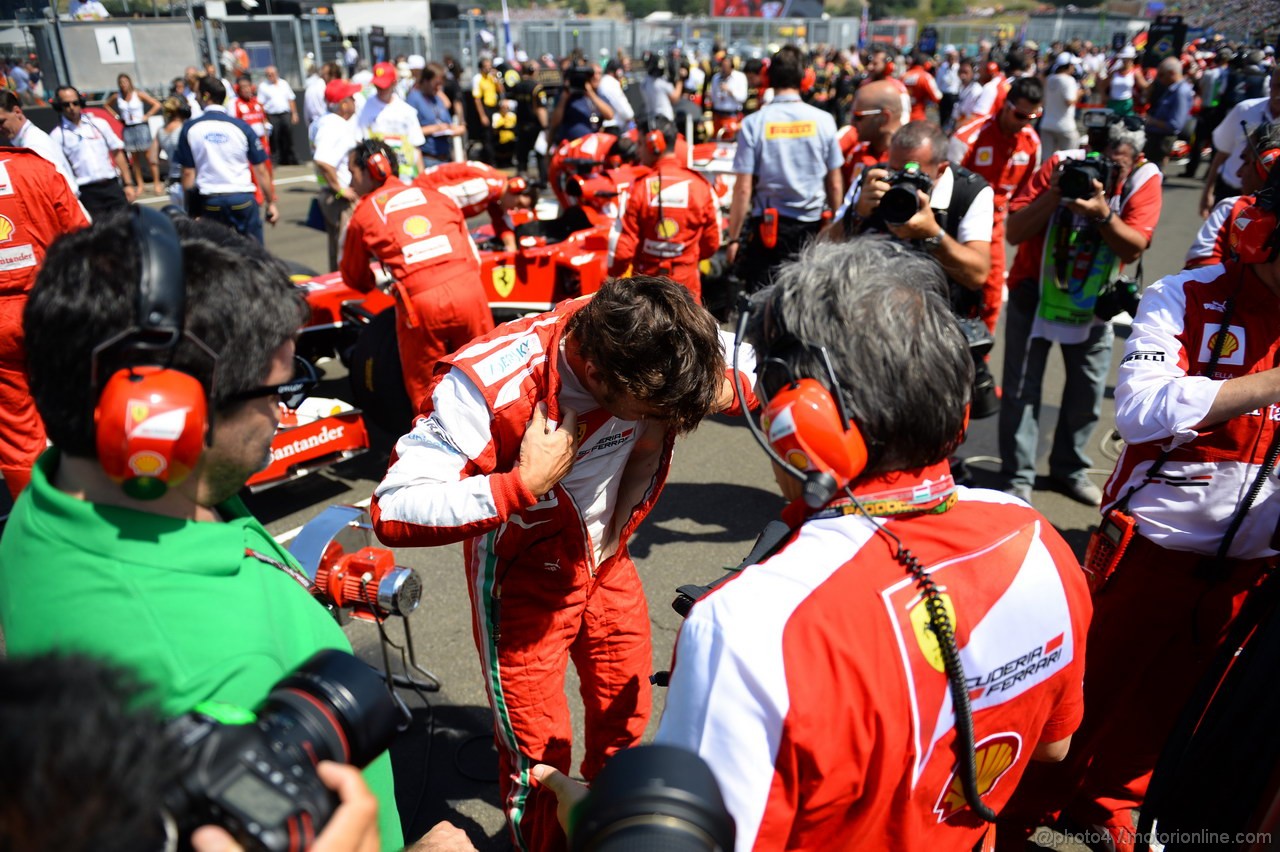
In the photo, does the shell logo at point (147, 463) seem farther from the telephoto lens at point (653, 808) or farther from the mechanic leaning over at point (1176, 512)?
the mechanic leaning over at point (1176, 512)

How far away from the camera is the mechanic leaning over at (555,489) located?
205cm

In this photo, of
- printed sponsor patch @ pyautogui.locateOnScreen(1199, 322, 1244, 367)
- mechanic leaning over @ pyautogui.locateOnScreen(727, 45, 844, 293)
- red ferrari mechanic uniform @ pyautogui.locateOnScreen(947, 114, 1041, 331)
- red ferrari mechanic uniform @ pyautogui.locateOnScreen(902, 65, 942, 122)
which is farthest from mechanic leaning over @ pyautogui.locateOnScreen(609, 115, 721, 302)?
red ferrari mechanic uniform @ pyautogui.locateOnScreen(902, 65, 942, 122)

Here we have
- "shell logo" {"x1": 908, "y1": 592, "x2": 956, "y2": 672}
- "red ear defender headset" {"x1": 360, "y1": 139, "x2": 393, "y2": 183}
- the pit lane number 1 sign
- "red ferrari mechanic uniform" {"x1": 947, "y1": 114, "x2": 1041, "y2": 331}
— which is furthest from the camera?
the pit lane number 1 sign

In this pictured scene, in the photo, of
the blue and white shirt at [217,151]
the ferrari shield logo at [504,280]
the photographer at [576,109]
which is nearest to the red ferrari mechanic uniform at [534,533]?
the ferrari shield logo at [504,280]

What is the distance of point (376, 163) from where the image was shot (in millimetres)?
4961

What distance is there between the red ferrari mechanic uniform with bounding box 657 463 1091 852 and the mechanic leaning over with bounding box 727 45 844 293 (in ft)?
14.1

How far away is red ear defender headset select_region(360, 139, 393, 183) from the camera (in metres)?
4.95

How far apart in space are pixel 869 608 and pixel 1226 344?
5.32ft

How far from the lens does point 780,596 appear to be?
128cm

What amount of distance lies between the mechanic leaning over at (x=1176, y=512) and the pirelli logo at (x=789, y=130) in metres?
3.55

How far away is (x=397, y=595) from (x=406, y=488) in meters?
0.47

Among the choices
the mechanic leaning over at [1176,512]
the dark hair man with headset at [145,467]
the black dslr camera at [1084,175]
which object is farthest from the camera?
the black dslr camera at [1084,175]

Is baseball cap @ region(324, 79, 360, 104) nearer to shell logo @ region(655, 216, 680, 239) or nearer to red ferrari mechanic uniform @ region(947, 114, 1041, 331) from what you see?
shell logo @ region(655, 216, 680, 239)

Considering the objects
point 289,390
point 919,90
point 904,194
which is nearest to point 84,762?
point 289,390
